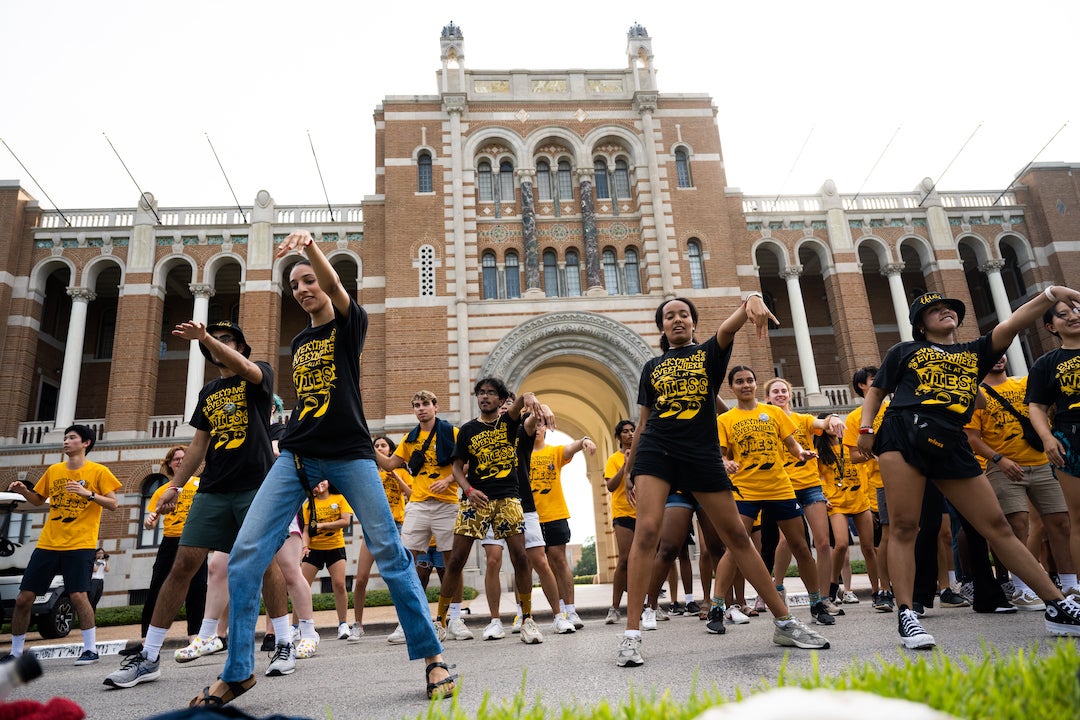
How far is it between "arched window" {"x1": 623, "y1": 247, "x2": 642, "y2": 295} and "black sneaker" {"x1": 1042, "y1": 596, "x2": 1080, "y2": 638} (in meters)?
16.6

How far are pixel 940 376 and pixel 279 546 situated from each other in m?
4.23

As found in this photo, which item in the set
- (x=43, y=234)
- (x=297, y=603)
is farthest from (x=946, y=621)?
(x=43, y=234)

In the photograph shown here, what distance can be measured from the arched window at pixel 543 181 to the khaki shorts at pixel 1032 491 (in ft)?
54.0

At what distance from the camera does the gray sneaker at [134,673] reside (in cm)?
444

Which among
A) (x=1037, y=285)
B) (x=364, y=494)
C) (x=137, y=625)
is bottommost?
(x=137, y=625)

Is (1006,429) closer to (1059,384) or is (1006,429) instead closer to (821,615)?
(1059,384)

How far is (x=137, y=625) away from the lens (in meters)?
13.0

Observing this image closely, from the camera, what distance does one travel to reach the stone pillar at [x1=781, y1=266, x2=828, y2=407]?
67.6 feet

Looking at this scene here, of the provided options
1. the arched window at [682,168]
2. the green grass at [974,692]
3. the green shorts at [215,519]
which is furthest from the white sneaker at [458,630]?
the arched window at [682,168]

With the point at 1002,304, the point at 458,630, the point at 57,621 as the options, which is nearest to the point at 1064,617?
the point at 458,630

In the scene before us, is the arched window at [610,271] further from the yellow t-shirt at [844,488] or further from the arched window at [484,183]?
the yellow t-shirt at [844,488]

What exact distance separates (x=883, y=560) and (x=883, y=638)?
256 cm

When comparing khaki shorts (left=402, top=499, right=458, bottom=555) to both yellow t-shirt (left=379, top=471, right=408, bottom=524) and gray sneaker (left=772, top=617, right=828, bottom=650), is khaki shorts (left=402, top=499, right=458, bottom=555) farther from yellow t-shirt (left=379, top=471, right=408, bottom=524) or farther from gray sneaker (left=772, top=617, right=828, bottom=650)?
gray sneaker (left=772, top=617, right=828, bottom=650)

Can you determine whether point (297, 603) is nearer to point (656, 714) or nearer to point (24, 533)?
point (656, 714)
